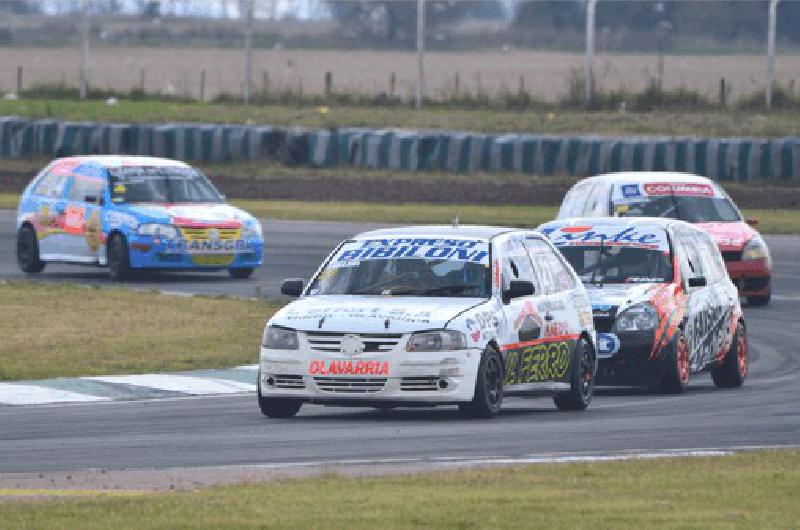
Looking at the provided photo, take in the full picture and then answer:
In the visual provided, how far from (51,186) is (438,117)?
2123 cm

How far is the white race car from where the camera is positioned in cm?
1430

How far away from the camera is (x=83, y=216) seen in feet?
92.2

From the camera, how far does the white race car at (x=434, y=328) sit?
1430cm

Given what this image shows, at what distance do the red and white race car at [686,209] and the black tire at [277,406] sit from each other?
10649 mm

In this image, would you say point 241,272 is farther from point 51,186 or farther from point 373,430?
point 373,430

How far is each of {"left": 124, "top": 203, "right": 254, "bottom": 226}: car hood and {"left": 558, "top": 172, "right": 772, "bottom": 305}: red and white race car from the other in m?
4.67

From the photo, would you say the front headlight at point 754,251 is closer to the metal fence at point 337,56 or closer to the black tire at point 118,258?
the black tire at point 118,258

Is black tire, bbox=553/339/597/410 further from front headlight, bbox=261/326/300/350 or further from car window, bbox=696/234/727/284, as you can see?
car window, bbox=696/234/727/284

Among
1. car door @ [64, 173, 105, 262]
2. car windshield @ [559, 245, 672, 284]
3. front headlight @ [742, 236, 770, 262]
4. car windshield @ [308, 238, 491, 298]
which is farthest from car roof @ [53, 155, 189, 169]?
car windshield @ [308, 238, 491, 298]

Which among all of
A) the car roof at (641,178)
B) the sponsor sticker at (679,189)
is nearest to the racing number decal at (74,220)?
the car roof at (641,178)

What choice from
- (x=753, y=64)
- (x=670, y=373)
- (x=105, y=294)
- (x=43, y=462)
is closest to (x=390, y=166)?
(x=753, y=64)

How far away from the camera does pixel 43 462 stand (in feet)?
40.2

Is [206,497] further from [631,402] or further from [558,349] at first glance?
[631,402]

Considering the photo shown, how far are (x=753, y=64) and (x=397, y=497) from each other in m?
42.8
